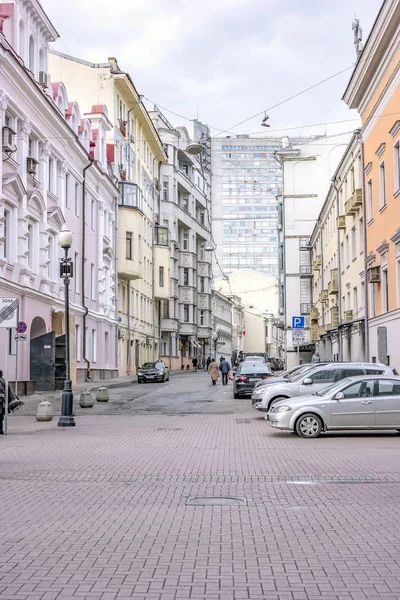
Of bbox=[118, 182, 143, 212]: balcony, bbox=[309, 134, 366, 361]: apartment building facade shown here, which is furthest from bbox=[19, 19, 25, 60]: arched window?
bbox=[118, 182, 143, 212]: balcony

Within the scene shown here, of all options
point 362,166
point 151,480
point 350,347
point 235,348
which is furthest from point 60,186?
point 235,348

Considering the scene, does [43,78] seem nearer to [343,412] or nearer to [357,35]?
[357,35]

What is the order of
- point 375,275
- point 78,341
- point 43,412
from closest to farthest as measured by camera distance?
point 43,412, point 375,275, point 78,341

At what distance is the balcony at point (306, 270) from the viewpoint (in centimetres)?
6725

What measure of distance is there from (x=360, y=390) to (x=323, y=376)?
3912 millimetres


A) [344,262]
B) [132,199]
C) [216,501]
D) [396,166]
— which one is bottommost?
[216,501]

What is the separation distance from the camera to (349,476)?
11.2 metres

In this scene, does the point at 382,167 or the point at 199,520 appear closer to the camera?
the point at 199,520

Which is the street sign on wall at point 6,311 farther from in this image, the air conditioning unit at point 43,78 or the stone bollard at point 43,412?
the air conditioning unit at point 43,78

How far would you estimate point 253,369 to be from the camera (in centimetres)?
3153

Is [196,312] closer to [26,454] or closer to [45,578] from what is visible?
[26,454]

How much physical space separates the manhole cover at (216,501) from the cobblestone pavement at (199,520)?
0.23ft

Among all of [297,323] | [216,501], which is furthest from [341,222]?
[216,501]

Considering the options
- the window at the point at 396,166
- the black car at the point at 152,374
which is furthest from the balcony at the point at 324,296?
the window at the point at 396,166
